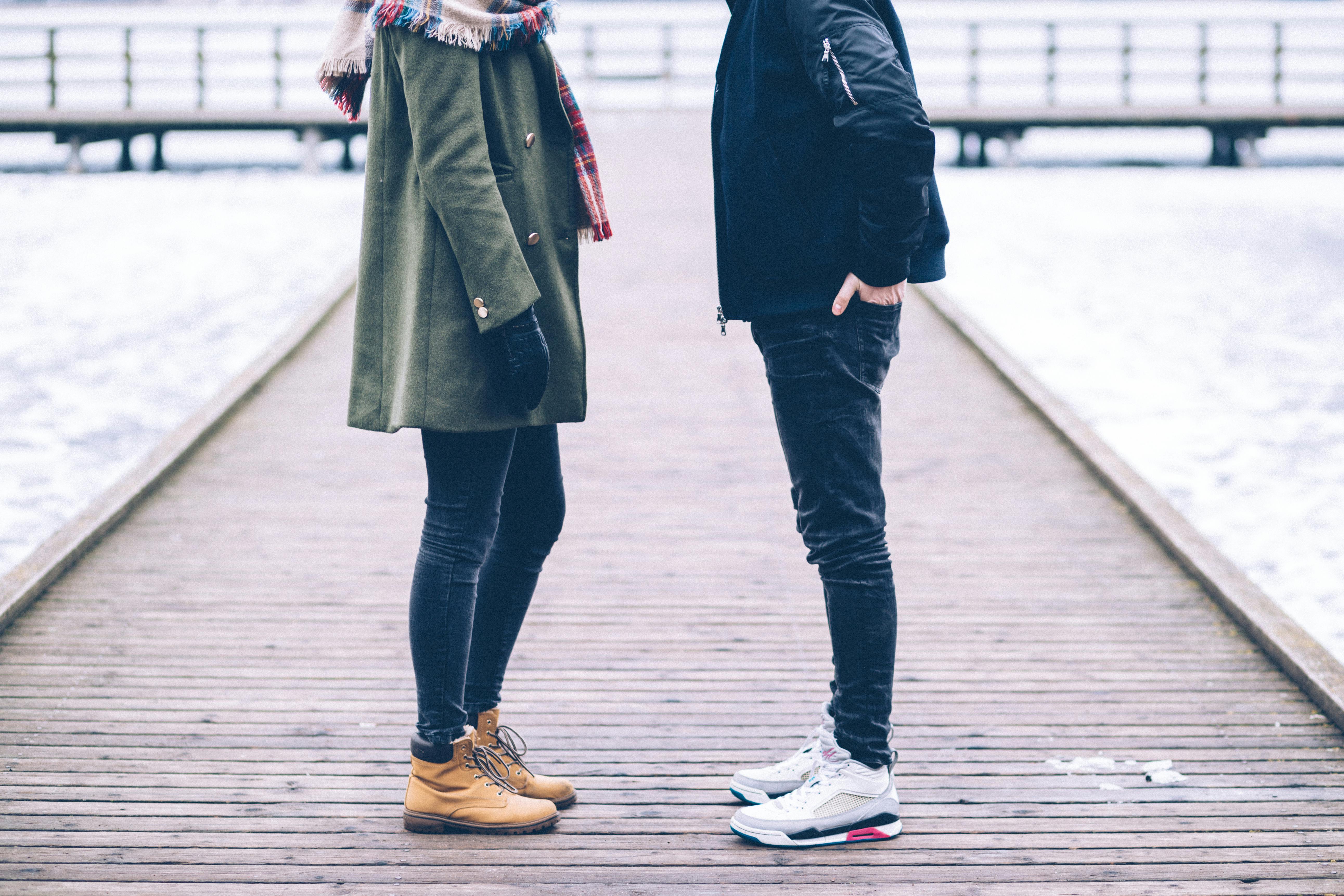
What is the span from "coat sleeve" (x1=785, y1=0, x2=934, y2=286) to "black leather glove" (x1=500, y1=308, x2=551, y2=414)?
1.77 feet

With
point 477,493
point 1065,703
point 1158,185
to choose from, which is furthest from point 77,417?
point 1158,185

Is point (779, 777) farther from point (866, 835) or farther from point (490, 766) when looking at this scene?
point (490, 766)

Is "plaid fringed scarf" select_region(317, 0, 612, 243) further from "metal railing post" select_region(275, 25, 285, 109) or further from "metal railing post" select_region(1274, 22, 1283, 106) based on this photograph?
"metal railing post" select_region(1274, 22, 1283, 106)

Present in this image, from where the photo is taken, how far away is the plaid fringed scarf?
1.83 meters

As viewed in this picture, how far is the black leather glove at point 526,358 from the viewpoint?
1868 millimetres

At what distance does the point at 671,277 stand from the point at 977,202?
5.79 metres

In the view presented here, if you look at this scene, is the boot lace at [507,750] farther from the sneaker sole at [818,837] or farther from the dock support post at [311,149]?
the dock support post at [311,149]

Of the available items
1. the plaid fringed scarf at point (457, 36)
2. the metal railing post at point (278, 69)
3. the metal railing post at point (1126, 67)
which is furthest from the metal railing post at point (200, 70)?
the plaid fringed scarf at point (457, 36)

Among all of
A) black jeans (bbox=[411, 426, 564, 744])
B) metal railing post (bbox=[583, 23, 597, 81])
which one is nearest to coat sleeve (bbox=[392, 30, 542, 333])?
black jeans (bbox=[411, 426, 564, 744])

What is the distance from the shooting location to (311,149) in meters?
14.4

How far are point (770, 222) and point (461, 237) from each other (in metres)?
0.52

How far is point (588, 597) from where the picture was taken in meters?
3.34

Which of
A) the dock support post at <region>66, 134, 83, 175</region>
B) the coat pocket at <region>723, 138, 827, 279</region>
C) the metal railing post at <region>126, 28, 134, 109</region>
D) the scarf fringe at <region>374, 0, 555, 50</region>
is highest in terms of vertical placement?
the metal railing post at <region>126, 28, 134, 109</region>

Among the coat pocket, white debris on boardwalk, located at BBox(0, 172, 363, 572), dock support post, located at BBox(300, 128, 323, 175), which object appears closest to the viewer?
the coat pocket
